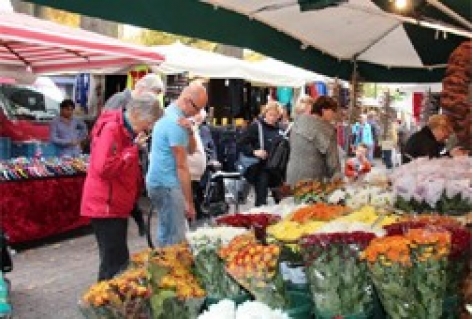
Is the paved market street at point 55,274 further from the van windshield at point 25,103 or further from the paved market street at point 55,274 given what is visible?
the van windshield at point 25,103

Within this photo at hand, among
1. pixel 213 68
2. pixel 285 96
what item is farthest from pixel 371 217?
pixel 285 96

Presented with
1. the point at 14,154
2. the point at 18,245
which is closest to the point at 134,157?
the point at 18,245

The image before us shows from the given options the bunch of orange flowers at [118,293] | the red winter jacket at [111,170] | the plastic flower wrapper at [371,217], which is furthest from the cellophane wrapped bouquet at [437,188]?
the bunch of orange flowers at [118,293]

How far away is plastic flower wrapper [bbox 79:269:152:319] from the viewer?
2.81 meters

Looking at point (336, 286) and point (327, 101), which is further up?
point (327, 101)

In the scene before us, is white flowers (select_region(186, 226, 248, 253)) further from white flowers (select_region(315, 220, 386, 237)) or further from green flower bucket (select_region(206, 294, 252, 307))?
white flowers (select_region(315, 220, 386, 237))

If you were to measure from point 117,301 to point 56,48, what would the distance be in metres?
5.97

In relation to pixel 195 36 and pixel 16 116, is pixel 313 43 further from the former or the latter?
pixel 16 116

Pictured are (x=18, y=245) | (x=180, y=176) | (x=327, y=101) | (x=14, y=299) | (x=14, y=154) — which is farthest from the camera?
(x=14, y=154)

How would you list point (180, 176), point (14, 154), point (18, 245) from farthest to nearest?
1. point (14, 154)
2. point (18, 245)
3. point (180, 176)

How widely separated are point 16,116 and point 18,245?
5123 millimetres

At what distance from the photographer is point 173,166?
18.2 feet

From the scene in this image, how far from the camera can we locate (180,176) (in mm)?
5539

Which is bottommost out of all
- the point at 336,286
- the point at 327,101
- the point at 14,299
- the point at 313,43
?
the point at 14,299
